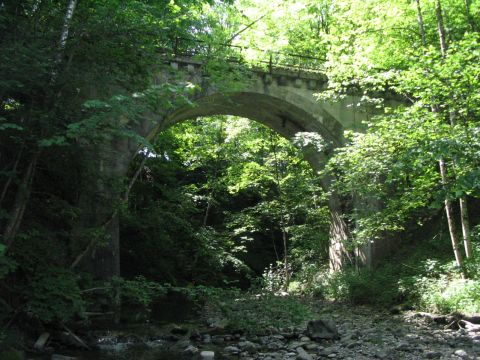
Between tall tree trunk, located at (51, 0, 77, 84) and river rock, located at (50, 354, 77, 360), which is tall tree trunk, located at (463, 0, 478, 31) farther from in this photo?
river rock, located at (50, 354, 77, 360)

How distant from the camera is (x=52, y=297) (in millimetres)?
6340

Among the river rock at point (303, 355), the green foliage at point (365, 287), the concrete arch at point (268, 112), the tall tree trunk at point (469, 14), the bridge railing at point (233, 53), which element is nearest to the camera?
the river rock at point (303, 355)

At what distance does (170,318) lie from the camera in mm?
11898

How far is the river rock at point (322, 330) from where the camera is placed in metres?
8.32

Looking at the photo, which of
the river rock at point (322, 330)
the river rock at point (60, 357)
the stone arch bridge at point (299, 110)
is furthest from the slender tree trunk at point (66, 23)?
the stone arch bridge at point (299, 110)

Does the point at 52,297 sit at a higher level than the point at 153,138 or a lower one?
lower

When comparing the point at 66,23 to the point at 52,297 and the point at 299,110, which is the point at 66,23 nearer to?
the point at 52,297

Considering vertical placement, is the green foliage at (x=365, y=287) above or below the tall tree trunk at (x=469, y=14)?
below

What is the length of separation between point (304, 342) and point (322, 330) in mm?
563

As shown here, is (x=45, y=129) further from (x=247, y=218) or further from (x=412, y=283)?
(x=247, y=218)

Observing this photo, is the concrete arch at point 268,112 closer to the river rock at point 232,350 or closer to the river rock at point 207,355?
the river rock at point 232,350

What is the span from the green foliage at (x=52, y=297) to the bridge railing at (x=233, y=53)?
4.67 metres

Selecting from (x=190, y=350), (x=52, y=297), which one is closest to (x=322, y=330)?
(x=190, y=350)

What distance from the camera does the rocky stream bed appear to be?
7055mm
